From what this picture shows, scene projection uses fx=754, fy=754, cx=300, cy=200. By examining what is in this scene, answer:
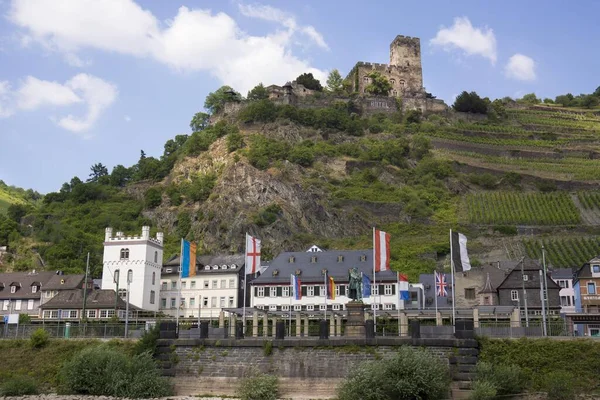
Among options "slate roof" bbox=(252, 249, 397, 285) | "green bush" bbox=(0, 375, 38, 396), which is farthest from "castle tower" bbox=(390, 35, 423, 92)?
"green bush" bbox=(0, 375, 38, 396)

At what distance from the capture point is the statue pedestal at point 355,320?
136ft

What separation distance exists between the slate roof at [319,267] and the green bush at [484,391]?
96.6 feet

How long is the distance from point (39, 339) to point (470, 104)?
427 feet

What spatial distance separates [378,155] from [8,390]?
317 ft

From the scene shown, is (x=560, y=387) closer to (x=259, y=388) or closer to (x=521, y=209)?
(x=259, y=388)

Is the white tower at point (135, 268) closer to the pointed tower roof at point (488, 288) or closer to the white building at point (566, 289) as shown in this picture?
the pointed tower roof at point (488, 288)

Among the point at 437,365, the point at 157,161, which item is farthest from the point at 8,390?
the point at 157,161

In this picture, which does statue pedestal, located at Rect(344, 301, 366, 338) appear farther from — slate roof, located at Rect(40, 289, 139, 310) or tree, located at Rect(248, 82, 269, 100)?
tree, located at Rect(248, 82, 269, 100)

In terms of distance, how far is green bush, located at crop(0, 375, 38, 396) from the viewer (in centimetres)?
4041

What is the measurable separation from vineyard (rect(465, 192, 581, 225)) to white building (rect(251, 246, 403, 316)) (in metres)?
43.9

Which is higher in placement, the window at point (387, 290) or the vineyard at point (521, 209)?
the vineyard at point (521, 209)

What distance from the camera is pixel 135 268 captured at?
75938mm

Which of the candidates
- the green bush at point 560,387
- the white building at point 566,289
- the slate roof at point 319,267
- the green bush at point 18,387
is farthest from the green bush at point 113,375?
the white building at point 566,289

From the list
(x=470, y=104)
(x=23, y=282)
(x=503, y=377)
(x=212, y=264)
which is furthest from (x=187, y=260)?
(x=470, y=104)
